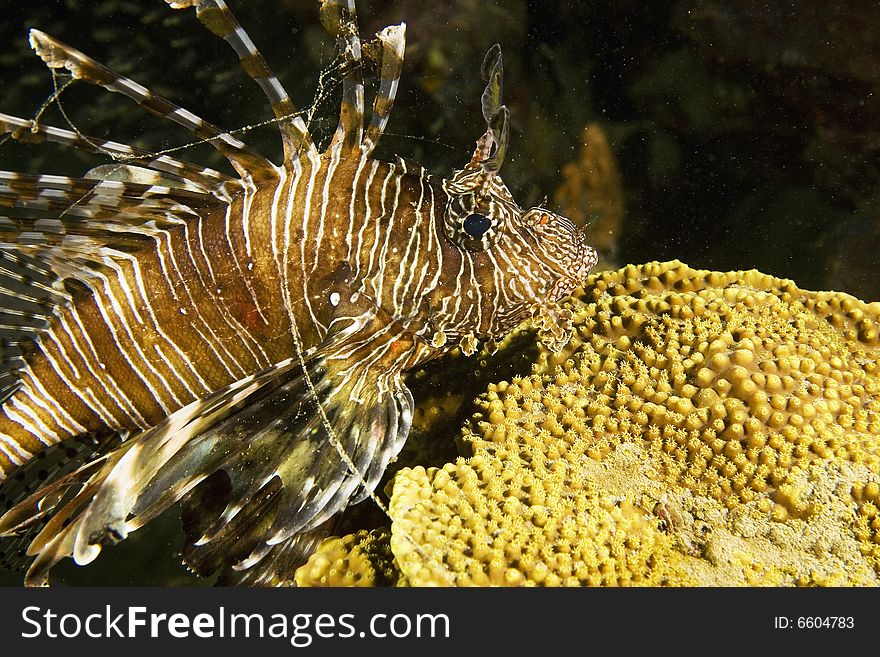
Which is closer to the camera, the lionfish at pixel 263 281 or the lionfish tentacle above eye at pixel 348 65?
the lionfish tentacle above eye at pixel 348 65

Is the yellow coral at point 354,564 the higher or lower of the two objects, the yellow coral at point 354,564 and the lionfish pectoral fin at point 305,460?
the lower

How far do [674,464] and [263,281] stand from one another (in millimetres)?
2282

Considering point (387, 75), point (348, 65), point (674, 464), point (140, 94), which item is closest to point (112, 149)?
point (140, 94)

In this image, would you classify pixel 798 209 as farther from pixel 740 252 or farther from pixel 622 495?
pixel 622 495

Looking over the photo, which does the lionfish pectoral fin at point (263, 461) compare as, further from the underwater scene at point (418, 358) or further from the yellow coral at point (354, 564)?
the yellow coral at point (354, 564)

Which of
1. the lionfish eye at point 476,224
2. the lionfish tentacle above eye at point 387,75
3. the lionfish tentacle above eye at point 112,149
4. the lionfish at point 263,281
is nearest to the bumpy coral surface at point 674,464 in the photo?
the lionfish at point 263,281

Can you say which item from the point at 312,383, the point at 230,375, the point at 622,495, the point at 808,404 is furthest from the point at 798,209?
the point at 230,375

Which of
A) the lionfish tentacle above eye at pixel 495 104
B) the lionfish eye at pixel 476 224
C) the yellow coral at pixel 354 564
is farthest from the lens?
the lionfish eye at pixel 476 224

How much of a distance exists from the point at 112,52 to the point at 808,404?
607 cm

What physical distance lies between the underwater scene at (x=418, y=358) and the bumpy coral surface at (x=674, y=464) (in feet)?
0.04

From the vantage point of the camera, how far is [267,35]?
4953 mm

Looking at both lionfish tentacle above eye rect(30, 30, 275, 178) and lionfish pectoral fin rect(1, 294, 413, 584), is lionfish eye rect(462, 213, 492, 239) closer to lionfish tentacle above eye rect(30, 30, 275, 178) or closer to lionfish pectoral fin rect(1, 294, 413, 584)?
lionfish pectoral fin rect(1, 294, 413, 584)

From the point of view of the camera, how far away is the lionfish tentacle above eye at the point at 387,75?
2785 mm

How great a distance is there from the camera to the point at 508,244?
3006mm
